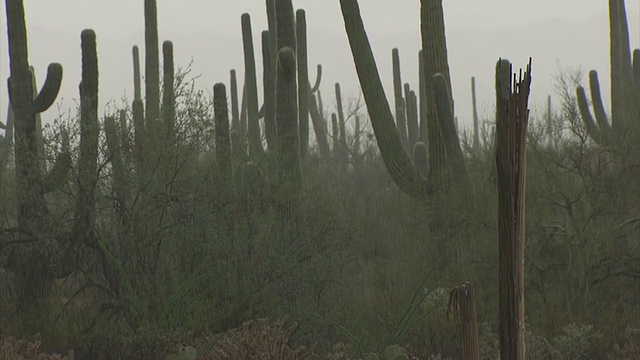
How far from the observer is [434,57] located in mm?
13242

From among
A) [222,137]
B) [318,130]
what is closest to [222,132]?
[222,137]

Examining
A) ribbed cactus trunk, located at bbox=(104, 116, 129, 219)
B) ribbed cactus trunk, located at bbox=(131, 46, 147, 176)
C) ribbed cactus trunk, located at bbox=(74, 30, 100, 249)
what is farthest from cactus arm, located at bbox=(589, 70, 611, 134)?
ribbed cactus trunk, located at bbox=(74, 30, 100, 249)

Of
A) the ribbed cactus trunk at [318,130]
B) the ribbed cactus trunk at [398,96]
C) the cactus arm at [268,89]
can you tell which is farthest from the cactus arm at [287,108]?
the ribbed cactus trunk at [318,130]

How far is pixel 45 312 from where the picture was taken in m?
11.2

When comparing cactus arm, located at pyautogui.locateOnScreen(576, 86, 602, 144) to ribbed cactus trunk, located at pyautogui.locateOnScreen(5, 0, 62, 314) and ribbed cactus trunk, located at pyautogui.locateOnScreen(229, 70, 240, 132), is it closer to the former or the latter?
ribbed cactus trunk, located at pyautogui.locateOnScreen(5, 0, 62, 314)

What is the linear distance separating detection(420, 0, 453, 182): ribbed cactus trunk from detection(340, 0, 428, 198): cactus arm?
1.65 ft

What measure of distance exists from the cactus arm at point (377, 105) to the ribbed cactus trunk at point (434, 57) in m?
0.50

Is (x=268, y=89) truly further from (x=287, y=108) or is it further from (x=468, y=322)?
(x=468, y=322)

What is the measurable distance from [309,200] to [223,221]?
1.48 metres

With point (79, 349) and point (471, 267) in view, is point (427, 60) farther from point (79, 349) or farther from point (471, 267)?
point (79, 349)

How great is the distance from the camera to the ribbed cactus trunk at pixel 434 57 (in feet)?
42.9

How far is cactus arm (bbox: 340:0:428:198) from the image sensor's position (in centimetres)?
1353

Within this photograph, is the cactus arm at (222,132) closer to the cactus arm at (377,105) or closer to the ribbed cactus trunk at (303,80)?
the cactus arm at (377,105)

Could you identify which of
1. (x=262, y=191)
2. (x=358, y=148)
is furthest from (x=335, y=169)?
(x=262, y=191)
